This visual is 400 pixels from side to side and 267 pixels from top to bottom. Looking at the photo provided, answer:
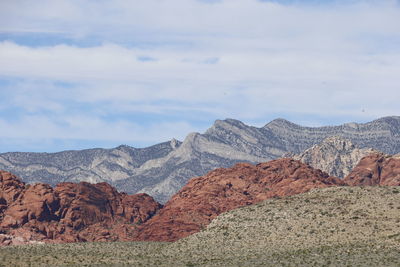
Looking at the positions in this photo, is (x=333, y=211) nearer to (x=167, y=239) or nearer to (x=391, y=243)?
(x=391, y=243)

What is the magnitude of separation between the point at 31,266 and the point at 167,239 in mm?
91019

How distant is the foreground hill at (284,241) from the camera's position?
106 meters

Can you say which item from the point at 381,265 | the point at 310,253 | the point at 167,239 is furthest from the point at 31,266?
the point at 167,239

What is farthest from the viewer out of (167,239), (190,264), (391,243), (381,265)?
(167,239)

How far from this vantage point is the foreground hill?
10562cm

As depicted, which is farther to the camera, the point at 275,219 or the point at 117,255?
the point at 275,219

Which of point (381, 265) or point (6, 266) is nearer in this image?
point (381, 265)

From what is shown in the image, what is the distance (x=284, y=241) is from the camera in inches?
4828

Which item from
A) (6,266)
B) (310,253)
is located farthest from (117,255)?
(310,253)

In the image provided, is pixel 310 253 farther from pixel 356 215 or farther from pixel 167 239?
pixel 167 239

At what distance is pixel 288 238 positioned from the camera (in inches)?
4879

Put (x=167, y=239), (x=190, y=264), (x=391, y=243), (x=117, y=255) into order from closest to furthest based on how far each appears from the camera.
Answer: (x=190, y=264), (x=391, y=243), (x=117, y=255), (x=167, y=239)

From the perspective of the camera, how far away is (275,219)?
134m

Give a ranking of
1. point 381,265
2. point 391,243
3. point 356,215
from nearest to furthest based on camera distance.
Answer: point 381,265 → point 391,243 → point 356,215
